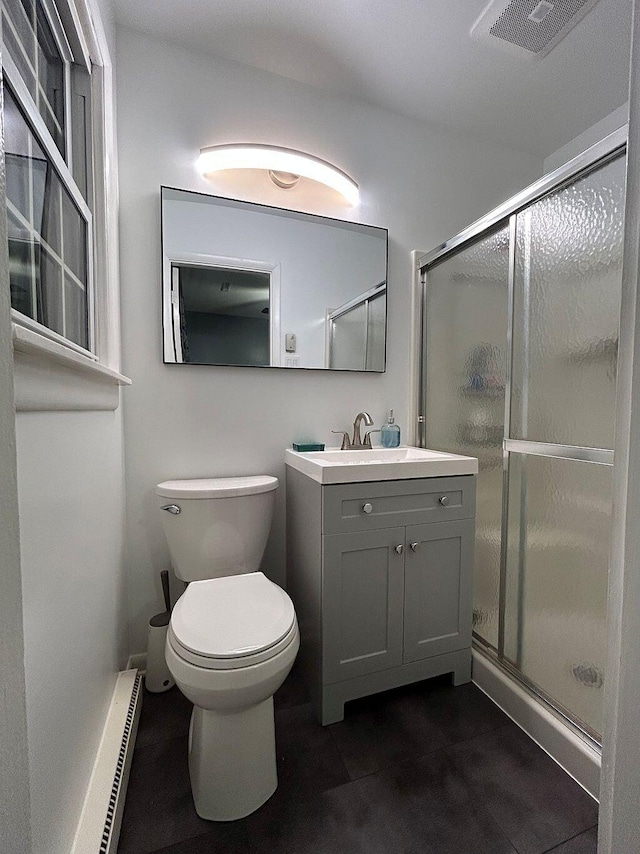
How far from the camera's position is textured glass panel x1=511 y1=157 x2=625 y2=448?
1139mm

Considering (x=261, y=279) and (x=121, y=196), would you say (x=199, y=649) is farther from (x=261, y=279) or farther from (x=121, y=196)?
(x=121, y=196)

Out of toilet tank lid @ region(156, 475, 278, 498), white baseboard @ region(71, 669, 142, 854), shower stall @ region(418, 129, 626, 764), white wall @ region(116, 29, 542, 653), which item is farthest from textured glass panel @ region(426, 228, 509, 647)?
white baseboard @ region(71, 669, 142, 854)

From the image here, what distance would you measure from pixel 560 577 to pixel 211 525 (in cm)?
121

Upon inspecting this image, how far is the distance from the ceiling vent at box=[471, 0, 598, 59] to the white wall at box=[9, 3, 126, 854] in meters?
1.94

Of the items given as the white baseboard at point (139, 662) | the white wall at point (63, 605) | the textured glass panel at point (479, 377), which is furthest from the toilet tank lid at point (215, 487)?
Answer: the textured glass panel at point (479, 377)

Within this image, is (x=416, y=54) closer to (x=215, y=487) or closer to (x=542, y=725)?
(x=215, y=487)

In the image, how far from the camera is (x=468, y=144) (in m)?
2.10

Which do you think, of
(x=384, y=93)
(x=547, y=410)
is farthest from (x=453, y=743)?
(x=384, y=93)

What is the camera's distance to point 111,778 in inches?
38.4

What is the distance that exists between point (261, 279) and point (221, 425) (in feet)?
2.15

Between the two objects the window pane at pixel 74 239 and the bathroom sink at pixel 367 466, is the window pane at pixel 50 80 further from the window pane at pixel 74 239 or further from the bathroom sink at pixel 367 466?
the bathroom sink at pixel 367 466

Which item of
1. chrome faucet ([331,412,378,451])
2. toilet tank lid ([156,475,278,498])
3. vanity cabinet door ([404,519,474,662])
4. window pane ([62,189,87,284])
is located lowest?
vanity cabinet door ([404,519,474,662])

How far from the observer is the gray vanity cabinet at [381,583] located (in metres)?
1.35

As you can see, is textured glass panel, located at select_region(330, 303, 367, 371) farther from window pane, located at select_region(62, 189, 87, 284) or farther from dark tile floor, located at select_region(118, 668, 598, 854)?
dark tile floor, located at select_region(118, 668, 598, 854)
